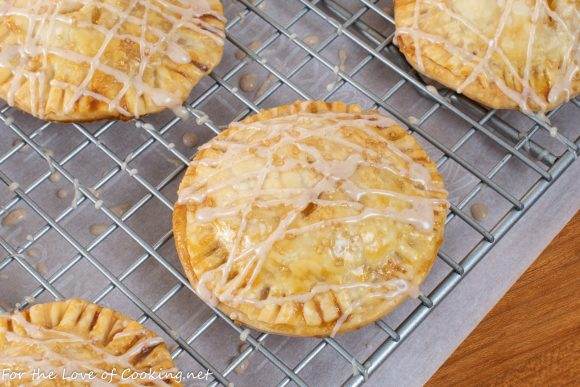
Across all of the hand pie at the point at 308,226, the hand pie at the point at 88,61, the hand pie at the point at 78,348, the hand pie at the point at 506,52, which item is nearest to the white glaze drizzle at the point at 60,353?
the hand pie at the point at 78,348

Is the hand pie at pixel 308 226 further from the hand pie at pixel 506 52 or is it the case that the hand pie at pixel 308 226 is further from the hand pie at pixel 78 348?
the hand pie at pixel 506 52

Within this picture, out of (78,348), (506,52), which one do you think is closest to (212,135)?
(78,348)

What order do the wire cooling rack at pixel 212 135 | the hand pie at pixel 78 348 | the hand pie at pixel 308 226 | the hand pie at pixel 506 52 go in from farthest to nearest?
the hand pie at pixel 506 52, the wire cooling rack at pixel 212 135, the hand pie at pixel 308 226, the hand pie at pixel 78 348

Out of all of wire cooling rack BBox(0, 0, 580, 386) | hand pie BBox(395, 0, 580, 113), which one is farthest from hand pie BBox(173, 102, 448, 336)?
hand pie BBox(395, 0, 580, 113)

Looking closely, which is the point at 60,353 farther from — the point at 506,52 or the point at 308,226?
the point at 506,52

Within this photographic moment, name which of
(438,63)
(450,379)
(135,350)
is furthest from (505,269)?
(135,350)

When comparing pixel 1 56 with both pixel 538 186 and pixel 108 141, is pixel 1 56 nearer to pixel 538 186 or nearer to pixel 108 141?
pixel 108 141

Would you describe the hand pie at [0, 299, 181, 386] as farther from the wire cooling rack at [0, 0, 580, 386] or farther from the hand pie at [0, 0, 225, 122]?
the hand pie at [0, 0, 225, 122]
